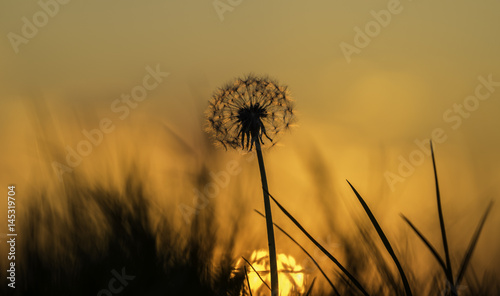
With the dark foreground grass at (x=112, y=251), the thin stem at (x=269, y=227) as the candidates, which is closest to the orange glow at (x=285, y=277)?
the thin stem at (x=269, y=227)

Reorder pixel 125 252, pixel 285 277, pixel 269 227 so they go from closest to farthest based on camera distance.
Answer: pixel 125 252, pixel 285 277, pixel 269 227

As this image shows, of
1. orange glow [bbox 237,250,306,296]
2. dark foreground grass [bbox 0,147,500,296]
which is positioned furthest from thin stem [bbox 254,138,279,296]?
dark foreground grass [bbox 0,147,500,296]

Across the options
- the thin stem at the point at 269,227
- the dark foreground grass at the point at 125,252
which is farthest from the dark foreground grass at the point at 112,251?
the thin stem at the point at 269,227

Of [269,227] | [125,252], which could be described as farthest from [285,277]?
[125,252]

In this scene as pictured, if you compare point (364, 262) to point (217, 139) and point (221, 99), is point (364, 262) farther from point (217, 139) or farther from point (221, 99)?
point (221, 99)

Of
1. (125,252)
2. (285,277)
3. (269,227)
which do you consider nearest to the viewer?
(125,252)

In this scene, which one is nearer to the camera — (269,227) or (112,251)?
(112,251)

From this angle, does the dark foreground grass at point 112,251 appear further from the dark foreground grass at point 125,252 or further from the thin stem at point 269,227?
the thin stem at point 269,227

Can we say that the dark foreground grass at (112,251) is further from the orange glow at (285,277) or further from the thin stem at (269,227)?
the thin stem at (269,227)

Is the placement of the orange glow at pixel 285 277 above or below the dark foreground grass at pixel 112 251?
below

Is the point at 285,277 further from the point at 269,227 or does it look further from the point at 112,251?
the point at 112,251

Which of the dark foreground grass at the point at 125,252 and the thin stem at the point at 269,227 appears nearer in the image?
the dark foreground grass at the point at 125,252

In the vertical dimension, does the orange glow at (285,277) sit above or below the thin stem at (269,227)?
below

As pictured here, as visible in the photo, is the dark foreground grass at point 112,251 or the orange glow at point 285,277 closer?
the dark foreground grass at point 112,251
